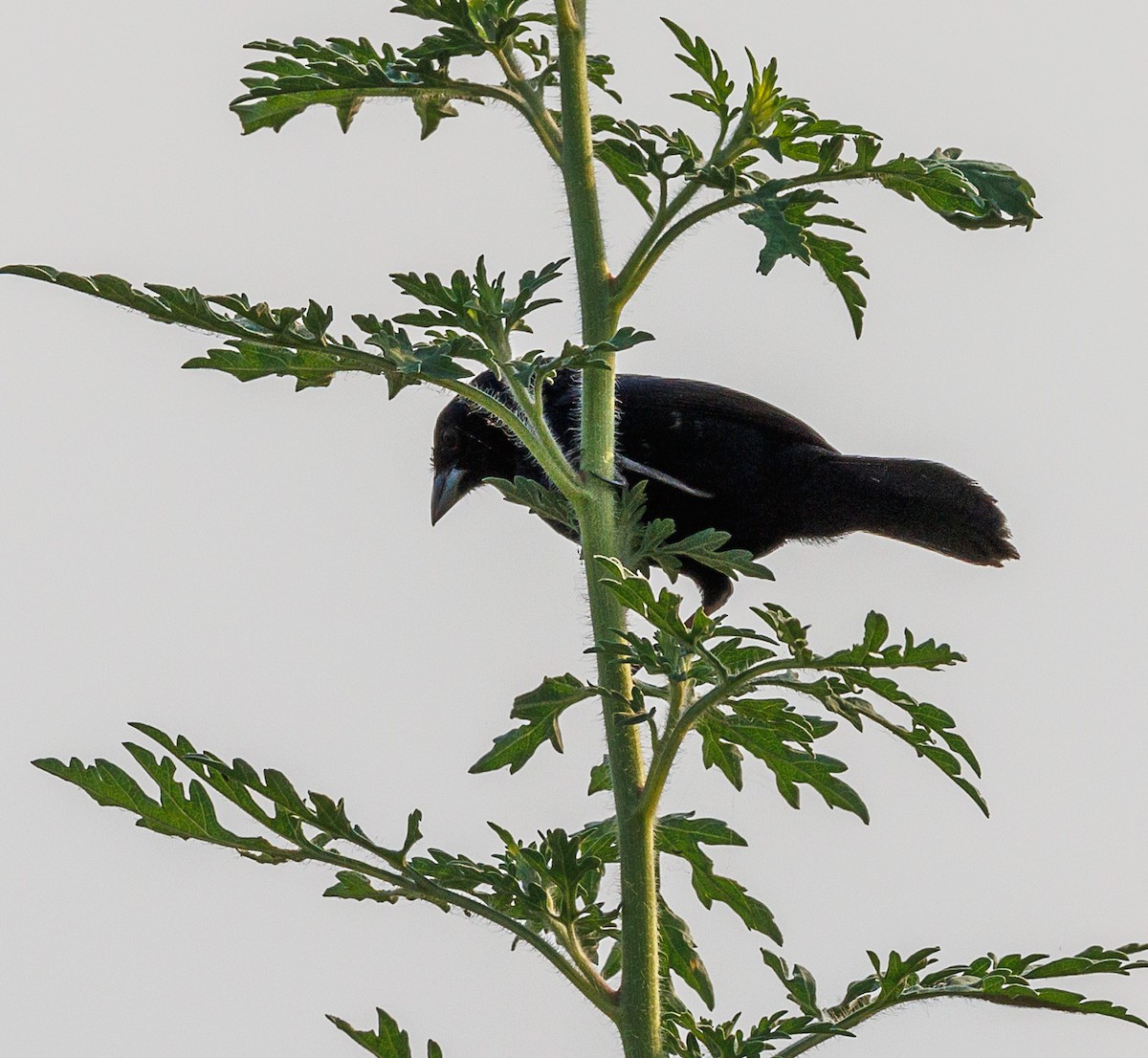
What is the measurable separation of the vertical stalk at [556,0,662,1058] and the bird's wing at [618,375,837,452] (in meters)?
0.73

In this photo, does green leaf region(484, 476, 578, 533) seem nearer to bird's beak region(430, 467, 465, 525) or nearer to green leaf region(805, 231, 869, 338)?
green leaf region(805, 231, 869, 338)

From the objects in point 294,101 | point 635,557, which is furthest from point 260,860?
point 294,101

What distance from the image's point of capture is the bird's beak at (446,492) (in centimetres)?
279

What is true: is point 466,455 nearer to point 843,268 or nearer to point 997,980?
point 843,268

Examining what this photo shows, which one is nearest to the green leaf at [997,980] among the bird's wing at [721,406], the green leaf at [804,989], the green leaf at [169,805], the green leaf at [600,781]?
the green leaf at [804,989]

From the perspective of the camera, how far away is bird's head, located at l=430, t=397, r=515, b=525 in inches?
110

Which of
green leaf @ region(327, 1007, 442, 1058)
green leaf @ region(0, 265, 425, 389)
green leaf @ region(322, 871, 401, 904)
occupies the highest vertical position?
green leaf @ region(0, 265, 425, 389)

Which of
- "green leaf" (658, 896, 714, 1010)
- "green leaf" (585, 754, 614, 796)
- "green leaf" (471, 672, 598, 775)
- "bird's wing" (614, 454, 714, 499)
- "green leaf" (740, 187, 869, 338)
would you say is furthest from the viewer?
"bird's wing" (614, 454, 714, 499)

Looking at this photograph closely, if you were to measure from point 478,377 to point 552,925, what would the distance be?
1.30m

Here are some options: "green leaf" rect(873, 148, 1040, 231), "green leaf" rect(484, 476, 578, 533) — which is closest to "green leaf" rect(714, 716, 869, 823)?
"green leaf" rect(484, 476, 578, 533)

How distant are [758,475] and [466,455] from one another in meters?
0.59

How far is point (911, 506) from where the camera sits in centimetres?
246

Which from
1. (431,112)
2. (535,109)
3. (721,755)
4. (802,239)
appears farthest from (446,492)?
(802,239)

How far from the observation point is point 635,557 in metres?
1.86
